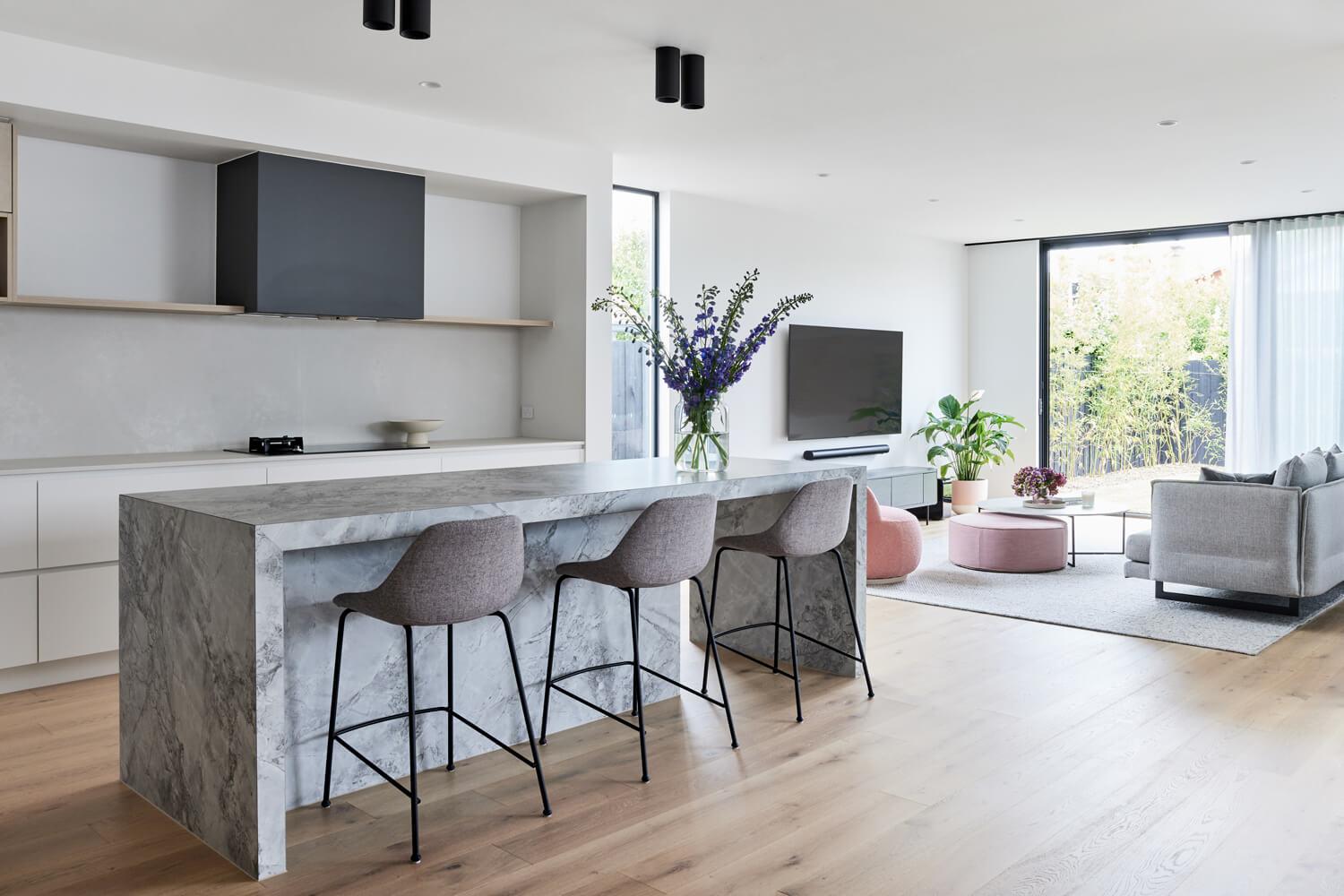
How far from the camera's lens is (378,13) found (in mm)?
3150

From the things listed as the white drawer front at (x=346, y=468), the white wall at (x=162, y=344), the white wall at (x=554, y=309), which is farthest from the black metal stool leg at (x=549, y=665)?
the white wall at (x=554, y=309)

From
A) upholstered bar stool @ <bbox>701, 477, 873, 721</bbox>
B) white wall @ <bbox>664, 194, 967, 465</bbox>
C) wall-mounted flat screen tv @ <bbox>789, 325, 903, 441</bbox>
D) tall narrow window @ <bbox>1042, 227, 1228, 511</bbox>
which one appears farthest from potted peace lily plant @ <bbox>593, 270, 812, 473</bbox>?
tall narrow window @ <bbox>1042, 227, 1228, 511</bbox>

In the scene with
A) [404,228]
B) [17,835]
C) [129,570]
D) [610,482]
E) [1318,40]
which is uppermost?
[1318,40]

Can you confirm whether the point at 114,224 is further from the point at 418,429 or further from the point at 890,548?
the point at 890,548

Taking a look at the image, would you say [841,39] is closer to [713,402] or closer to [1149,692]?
[713,402]

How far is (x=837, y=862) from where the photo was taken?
2645 millimetres

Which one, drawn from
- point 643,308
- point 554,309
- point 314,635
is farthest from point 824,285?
point 314,635

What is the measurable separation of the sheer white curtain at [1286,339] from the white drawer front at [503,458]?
5.75 meters

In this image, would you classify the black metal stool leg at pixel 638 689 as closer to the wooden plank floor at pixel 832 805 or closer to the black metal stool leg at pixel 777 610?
the wooden plank floor at pixel 832 805

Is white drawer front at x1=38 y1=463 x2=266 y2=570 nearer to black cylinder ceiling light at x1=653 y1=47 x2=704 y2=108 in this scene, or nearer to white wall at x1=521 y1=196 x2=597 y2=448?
white wall at x1=521 y1=196 x2=597 y2=448

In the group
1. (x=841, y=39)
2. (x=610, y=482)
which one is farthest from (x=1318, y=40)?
(x=610, y=482)

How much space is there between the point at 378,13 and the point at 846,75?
2.21 m

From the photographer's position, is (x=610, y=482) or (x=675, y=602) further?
(x=675, y=602)

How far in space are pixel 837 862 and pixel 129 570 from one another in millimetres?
2145
